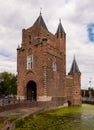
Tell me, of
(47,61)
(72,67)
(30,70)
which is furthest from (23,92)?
(72,67)

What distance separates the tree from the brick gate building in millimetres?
28893

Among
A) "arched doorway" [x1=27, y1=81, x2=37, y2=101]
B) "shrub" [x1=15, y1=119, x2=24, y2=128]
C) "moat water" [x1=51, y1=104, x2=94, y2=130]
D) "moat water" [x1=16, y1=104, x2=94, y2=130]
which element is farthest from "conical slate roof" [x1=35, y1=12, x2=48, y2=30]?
"shrub" [x1=15, y1=119, x2=24, y2=128]

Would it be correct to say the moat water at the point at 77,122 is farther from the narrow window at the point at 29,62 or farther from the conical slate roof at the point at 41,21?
the conical slate roof at the point at 41,21

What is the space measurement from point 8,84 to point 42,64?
34.8m

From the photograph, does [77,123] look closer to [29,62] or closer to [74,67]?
[29,62]

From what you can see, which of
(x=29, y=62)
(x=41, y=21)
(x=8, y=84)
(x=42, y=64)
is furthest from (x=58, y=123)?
(x=8, y=84)

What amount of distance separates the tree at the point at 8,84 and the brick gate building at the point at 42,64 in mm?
28893

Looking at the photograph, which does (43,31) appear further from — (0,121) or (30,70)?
(0,121)

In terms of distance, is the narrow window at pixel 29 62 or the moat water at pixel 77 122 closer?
the moat water at pixel 77 122

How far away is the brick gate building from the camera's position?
3588 cm

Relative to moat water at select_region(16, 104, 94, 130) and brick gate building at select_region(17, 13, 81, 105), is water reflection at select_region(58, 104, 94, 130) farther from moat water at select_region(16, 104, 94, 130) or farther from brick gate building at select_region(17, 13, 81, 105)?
brick gate building at select_region(17, 13, 81, 105)

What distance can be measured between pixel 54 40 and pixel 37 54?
525 cm

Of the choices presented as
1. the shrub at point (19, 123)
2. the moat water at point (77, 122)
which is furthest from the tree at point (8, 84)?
the shrub at point (19, 123)

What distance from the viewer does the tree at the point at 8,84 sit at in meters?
67.9
